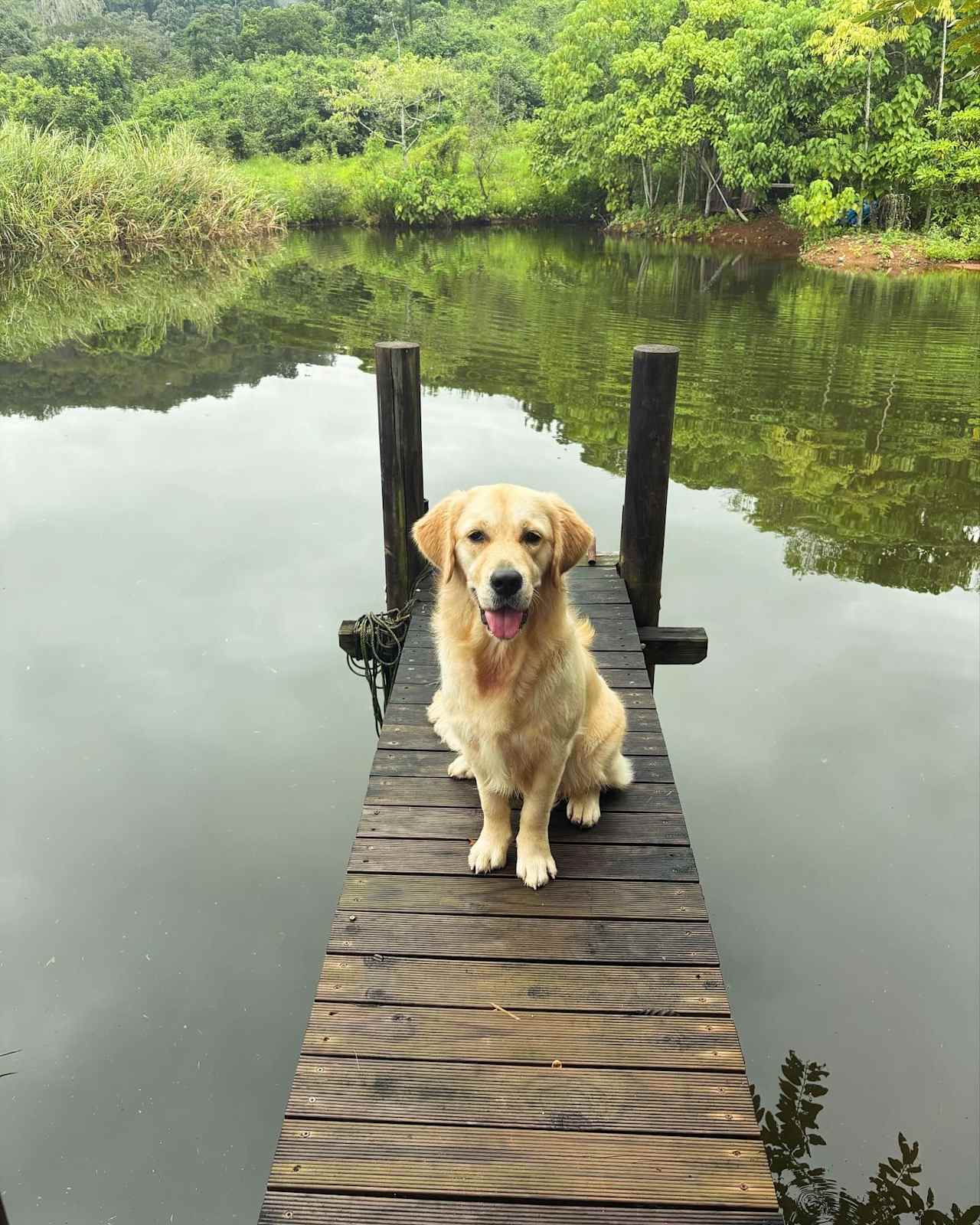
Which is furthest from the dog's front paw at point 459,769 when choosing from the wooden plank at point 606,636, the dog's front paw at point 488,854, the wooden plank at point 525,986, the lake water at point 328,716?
the wooden plank at point 606,636

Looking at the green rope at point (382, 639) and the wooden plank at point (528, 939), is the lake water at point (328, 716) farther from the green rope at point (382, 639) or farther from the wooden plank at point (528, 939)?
the wooden plank at point (528, 939)

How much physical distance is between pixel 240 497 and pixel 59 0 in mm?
86923

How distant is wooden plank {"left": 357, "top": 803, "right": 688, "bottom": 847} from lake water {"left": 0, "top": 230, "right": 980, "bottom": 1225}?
1.00 meters

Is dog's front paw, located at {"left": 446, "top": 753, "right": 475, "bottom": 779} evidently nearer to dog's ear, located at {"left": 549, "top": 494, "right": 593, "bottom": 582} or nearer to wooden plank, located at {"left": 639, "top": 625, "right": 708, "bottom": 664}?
dog's ear, located at {"left": 549, "top": 494, "right": 593, "bottom": 582}

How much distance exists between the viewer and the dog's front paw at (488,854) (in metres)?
2.89

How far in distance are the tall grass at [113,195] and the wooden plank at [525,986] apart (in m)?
23.9

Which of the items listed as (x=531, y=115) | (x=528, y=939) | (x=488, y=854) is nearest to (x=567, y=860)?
(x=488, y=854)

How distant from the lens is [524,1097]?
213 cm

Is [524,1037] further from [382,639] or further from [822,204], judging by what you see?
[822,204]

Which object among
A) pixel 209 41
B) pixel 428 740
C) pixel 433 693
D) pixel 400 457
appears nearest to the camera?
pixel 428 740

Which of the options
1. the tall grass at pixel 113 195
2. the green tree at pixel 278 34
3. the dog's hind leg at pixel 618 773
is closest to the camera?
the dog's hind leg at pixel 618 773

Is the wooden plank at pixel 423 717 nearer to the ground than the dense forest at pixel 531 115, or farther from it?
nearer to the ground

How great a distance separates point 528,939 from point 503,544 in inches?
49.2

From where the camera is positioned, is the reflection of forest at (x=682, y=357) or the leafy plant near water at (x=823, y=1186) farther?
the reflection of forest at (x=682, y=357)
